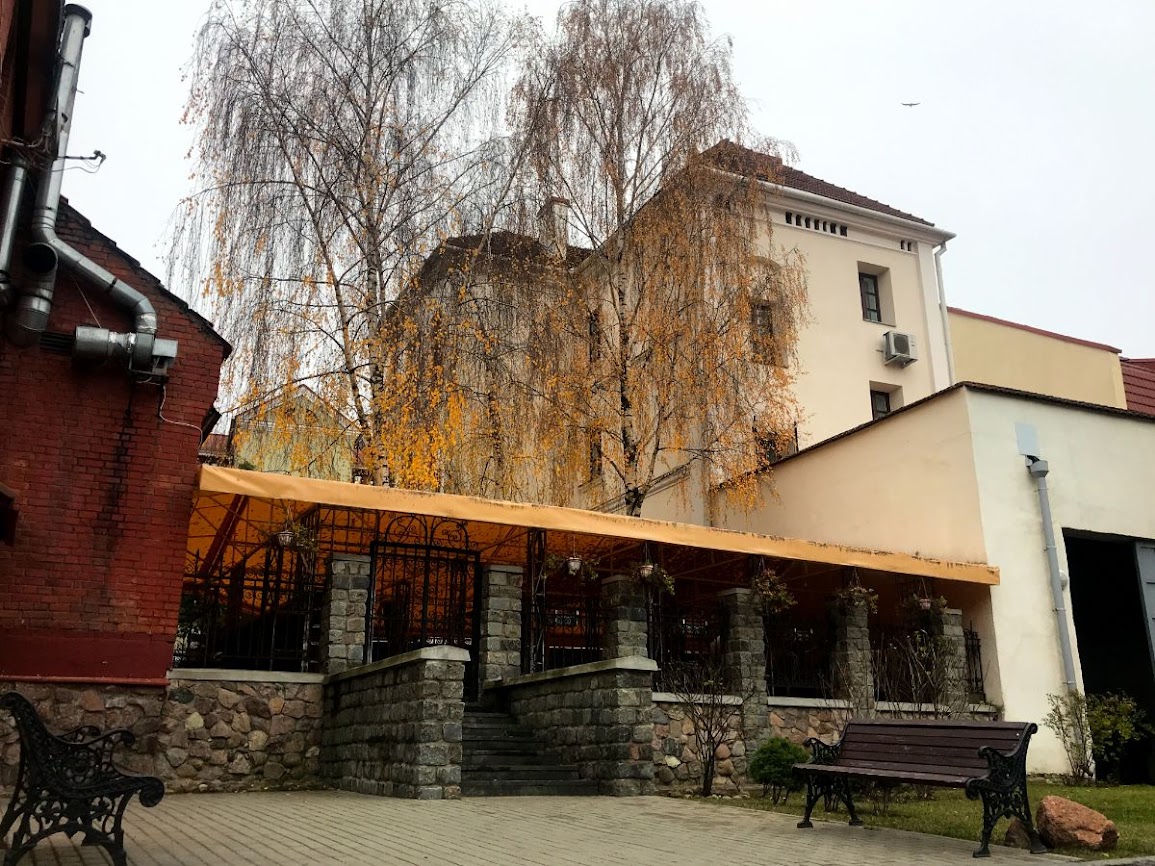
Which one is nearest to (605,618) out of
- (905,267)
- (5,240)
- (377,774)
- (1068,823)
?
(377,774)

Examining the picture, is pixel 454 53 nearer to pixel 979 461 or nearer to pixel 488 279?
pixel 488 279

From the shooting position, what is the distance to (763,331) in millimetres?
20156

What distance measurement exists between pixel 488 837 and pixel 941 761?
3749 mm

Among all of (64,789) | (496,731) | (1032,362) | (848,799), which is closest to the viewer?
(64,789)

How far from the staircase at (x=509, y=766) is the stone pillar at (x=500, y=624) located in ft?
2.91

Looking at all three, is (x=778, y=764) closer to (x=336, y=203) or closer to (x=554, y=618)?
(x=554, y=618)

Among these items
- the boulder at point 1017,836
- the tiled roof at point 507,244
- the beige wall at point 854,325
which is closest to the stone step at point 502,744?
the boulder at point 1017,836

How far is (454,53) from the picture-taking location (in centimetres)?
1825

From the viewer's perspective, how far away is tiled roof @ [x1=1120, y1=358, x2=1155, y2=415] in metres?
27.2

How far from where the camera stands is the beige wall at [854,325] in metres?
23.1

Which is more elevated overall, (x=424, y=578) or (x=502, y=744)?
(x=424, y=578)

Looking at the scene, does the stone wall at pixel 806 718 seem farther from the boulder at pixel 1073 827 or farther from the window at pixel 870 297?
the window at pixel 870 297

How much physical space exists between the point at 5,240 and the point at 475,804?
7.87m

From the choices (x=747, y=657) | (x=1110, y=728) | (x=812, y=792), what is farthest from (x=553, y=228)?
(x=812, y=792)
